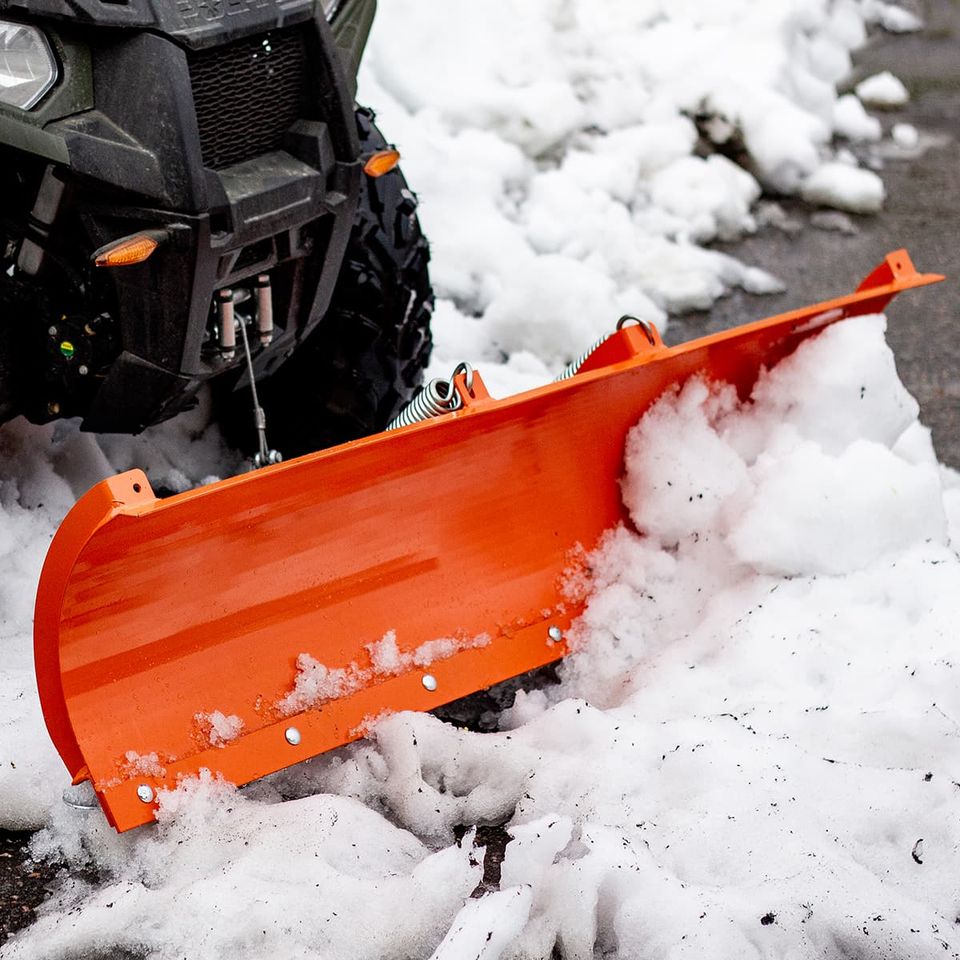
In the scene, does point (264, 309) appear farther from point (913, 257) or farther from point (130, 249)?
point (913, 257)

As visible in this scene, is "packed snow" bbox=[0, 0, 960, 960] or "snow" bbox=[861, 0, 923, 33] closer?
"packed snow" bbox=[0, 0, 960, 960]

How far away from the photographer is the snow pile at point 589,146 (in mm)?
4801

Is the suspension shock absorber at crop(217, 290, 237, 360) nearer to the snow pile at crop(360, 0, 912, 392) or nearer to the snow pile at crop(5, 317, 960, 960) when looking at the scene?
the snow pile at crop(5, 317, 960, 960)

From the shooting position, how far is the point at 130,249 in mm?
2648

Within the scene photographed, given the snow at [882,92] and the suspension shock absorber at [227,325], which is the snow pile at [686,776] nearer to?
the suspension shock absorber at [227,325]

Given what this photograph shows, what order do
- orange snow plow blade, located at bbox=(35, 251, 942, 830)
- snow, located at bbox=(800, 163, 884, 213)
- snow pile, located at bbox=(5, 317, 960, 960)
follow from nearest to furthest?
snow pile, located at bbox=(5, 317, 960, 960) < orange snow plow blade, located at bbox=(35, 251, 942, 830) < snow, located at bbox=(800, 163, 884, 213)

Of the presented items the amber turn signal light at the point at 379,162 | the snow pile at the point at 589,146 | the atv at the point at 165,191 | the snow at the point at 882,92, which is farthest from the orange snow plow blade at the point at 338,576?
the snow at the point at 882,92

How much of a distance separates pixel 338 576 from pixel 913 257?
Result: 11.6 feet

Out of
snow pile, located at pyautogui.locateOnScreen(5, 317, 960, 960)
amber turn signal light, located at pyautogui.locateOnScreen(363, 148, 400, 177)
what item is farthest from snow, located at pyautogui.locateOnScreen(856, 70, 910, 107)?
amber turn signal light, located at pyautogui.locateOnScreen(363, 148, 400, 177)

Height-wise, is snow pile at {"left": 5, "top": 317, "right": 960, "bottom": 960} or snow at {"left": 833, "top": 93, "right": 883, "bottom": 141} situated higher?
snow pile at {"left": 5, "top": 317, "right": 960, "bottom": 960}

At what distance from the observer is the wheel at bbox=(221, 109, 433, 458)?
3451mm

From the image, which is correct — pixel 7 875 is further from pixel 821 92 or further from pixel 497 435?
pixel 821 92

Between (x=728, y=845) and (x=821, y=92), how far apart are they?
4882 mm

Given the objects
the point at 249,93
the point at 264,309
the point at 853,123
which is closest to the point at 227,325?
the point at 264,309
